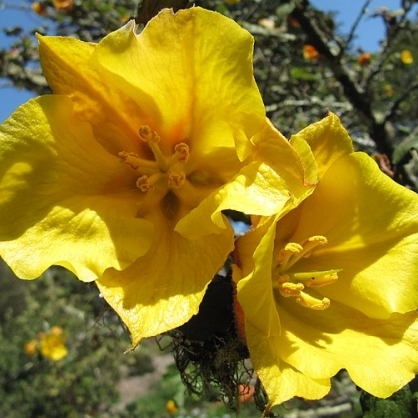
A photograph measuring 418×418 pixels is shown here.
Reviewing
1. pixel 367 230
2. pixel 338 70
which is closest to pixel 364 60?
pixel 338 70

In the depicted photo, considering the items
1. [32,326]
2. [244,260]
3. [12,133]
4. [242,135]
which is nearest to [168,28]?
[242,135]

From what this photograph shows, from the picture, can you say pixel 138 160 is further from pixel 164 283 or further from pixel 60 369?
pixel 60 369

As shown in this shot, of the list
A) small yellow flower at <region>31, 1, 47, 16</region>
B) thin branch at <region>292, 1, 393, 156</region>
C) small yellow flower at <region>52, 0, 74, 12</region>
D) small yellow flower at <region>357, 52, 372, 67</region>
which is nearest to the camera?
thin branch at <region>292, 1, 393, 156</region>

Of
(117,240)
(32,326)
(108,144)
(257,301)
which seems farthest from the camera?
(32,326)

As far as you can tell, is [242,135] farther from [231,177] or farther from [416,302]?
[416,302]

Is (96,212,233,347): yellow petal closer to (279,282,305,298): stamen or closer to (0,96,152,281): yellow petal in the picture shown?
(0,96,152,281): yellow petal

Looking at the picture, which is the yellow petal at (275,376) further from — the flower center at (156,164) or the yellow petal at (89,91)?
the yellow petal at (89,91)

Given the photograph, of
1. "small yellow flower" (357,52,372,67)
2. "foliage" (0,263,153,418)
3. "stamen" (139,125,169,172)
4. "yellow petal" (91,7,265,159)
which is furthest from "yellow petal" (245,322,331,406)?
"foliage" (0,263,153,418)
